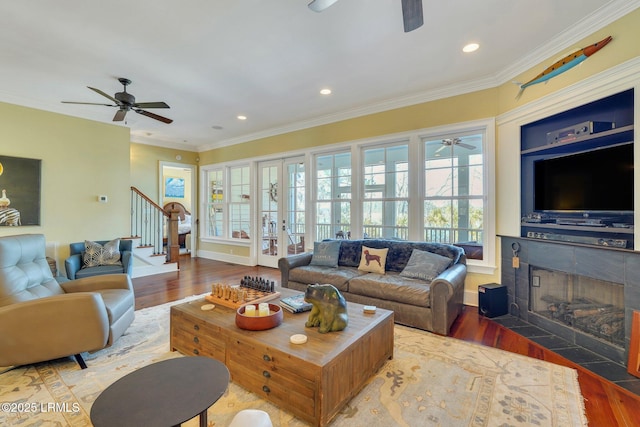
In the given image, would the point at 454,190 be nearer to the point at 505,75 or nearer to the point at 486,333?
the point at 505,75

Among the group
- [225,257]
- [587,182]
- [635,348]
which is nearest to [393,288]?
[635,348]

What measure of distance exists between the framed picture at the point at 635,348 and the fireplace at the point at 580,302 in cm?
17

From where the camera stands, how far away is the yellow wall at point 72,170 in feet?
14.3

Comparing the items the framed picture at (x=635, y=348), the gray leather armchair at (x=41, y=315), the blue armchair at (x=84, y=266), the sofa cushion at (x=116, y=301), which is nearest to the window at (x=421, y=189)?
the framed picture at (x=635, y=348)

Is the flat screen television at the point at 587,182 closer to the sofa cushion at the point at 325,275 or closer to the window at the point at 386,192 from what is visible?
the window at the point at 386,192

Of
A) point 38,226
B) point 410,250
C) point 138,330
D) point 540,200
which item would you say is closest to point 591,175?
point 540,200

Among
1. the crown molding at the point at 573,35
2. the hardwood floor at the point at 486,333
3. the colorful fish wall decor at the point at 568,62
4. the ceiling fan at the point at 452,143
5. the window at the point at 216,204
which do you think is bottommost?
the hardwood floor at the point at 486,333

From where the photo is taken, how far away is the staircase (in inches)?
220

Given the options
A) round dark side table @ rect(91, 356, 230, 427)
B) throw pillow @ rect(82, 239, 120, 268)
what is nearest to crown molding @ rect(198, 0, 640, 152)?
throw pillow @ rect(82, 239, 120, 268)

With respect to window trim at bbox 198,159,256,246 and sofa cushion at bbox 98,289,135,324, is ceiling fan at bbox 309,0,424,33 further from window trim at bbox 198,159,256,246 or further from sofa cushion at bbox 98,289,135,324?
window trim at bbox 198,159,256,246

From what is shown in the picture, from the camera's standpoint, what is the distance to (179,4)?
2332mm

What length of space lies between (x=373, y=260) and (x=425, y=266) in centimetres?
71

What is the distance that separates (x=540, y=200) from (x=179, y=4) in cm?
408

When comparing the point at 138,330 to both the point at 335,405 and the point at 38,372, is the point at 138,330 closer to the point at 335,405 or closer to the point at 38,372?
the point at 38,372
